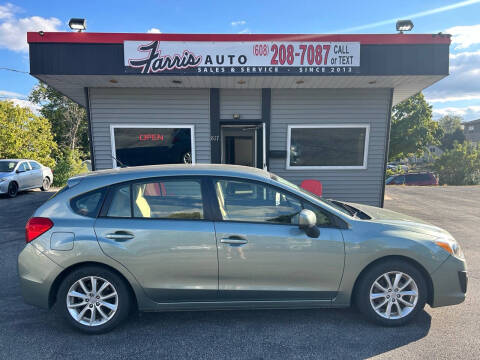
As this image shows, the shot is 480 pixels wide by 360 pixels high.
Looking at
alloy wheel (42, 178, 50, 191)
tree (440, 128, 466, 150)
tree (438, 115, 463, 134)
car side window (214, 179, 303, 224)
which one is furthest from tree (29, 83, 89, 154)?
tree (438, 115, 463, 134)

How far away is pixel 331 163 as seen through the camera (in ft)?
25.6

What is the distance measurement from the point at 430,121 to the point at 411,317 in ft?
101

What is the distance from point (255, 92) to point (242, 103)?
1.41 feet

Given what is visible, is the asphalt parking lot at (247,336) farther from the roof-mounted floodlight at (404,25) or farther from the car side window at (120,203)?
the roof-mounted floodlight at (404,25)

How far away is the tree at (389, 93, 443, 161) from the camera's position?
87.1ft

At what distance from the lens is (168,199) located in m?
2.94

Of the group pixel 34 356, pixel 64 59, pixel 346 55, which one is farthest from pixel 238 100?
pixel 34 356

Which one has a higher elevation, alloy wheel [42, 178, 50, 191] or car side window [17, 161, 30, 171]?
car side window [17, 161, 30, 171]

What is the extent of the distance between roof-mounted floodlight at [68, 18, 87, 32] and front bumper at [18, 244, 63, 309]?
4997 millimetres

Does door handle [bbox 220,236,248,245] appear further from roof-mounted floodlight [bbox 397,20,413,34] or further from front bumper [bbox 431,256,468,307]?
roof-mounted floodlight [bbox 397,20,413,34]

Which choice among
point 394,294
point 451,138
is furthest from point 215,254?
point 451,138

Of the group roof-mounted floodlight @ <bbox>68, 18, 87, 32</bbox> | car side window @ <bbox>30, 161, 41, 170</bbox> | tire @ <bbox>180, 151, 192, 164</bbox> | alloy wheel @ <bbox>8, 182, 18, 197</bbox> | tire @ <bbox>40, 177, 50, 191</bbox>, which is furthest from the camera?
tire @ <bbox>40, 177, 50, 191</bbox>

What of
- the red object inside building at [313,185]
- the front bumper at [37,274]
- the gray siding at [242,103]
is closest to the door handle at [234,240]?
the front bumper at [37,274]

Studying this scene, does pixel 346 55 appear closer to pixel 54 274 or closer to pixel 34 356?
pixel 54 274
